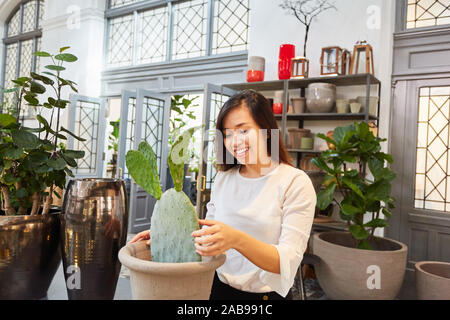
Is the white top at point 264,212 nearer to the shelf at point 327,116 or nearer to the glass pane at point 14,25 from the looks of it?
the shelf at point 327,116

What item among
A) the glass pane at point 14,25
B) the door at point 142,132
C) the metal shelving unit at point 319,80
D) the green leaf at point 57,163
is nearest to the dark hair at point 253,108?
the green leaf at point 57,163

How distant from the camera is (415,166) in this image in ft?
11.2

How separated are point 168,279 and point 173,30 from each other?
5.40 meters

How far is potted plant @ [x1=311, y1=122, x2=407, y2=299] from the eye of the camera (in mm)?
2480

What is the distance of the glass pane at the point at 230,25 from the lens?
464cm

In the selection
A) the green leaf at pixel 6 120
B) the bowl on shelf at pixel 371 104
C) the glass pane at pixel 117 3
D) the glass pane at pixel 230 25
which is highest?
the glass pane at pixel 117 3

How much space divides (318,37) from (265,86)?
75 centimetres

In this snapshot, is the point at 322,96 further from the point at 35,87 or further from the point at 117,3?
the point at 117,3

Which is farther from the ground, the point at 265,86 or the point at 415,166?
the point at 265,86

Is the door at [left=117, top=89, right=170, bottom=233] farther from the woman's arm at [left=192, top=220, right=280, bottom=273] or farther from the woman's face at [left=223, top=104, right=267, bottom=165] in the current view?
the woman's arm at [left=192, top=220, right=280, bottom=273]

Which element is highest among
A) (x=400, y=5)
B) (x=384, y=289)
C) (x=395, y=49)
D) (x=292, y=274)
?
(x=400, y=5)

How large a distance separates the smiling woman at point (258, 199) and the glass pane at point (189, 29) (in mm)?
4317

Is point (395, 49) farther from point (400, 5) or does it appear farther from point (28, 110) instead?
point (28, 110)
